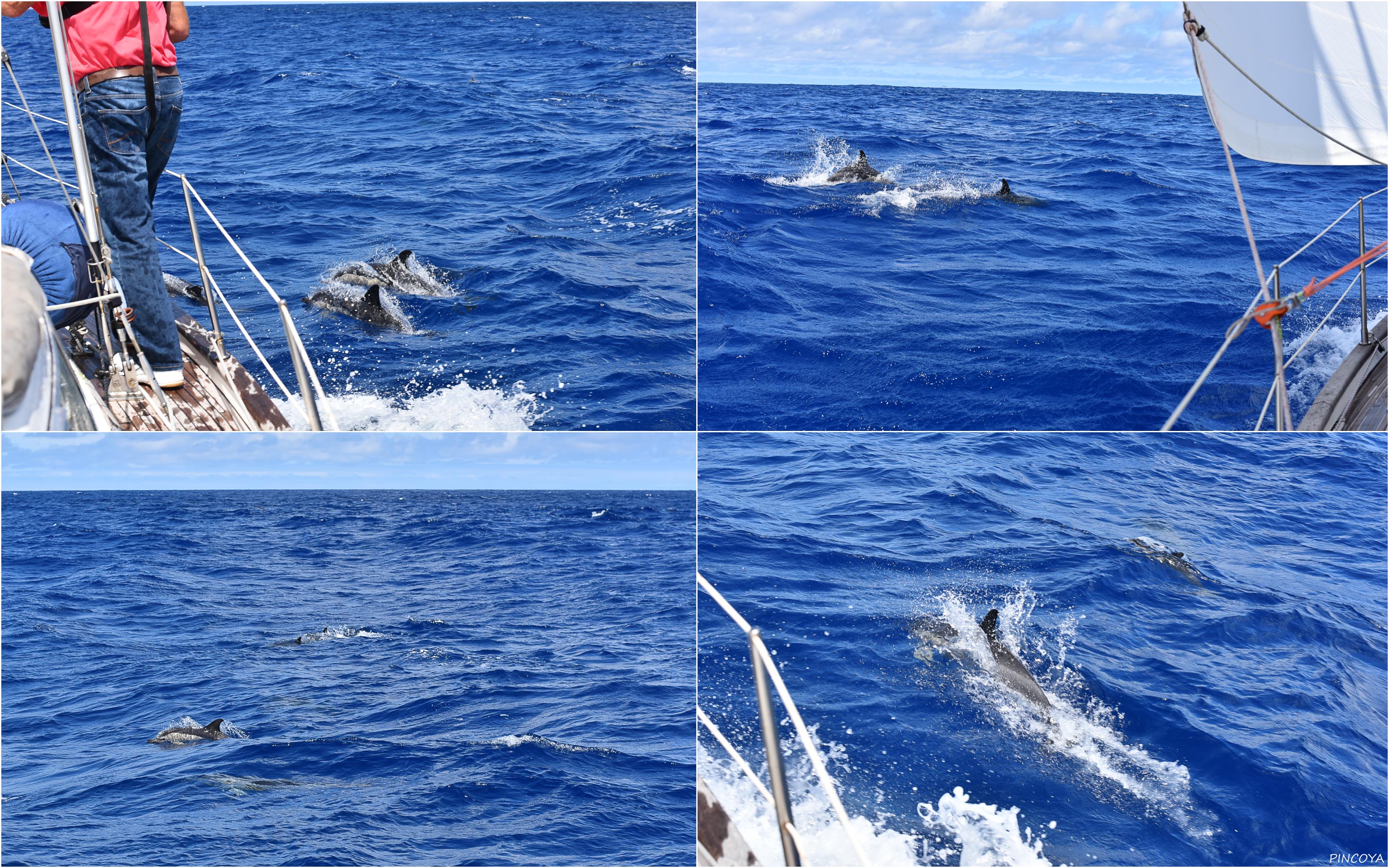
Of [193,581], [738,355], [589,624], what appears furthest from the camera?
[193,581]

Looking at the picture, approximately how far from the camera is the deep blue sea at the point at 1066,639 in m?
5.41

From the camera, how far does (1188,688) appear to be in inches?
249

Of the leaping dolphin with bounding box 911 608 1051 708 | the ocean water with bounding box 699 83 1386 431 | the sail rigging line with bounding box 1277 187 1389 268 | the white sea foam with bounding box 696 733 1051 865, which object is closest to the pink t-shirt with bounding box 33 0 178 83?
the ocean water with bounding box 699 83 1386 431

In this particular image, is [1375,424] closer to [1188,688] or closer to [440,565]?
[1188,688]

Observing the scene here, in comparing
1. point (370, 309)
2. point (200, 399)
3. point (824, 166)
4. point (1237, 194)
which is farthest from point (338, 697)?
point (824, 166)

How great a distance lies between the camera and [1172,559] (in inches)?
283

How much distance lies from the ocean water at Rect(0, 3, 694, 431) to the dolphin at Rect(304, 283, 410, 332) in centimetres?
10

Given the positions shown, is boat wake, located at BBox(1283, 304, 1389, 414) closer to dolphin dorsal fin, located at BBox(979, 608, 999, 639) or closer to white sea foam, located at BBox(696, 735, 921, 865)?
dolphin dorsal fin, located at BBox(979, 608, 999, 639)

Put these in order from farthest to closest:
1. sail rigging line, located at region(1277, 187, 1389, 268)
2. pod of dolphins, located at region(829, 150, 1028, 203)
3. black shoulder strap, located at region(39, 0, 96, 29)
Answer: pod of dolphins, located at region(829, 150, 1028, 203)
sail rigging line, located at region(1277, 187, 1389, 268)
black shoulder strap, located at region(39, 0, 96, 29)

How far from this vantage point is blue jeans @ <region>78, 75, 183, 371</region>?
11.2ft

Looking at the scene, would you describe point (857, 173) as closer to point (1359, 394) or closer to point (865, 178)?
point (865, 178)

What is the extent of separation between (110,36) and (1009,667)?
22.4 feet

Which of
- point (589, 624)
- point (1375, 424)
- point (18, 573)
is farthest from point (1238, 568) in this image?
point (18, 573)

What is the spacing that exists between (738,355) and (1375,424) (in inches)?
155
